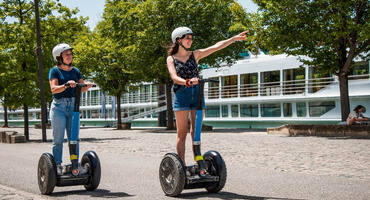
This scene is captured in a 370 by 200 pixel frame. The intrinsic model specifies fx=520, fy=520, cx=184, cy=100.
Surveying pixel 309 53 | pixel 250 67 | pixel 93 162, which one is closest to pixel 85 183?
pixel 93 162

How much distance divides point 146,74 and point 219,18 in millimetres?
5757

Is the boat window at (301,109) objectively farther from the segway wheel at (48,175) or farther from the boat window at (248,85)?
the segway wheel at (48,175)

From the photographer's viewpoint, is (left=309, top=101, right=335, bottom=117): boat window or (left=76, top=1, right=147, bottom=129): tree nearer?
(left=76, top=1, right=147, bottom=129): tree

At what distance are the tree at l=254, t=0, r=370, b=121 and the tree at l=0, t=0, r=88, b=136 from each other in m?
8.13

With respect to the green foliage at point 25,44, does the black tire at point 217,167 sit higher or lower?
lower

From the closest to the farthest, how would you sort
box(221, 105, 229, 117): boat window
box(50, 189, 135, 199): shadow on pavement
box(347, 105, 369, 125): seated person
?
1. box(50, 189, 135, 199): shadow on pavement
2. box(347, 105, 369, 125): seated person
3. box(221, 105, 229, 117): boat window

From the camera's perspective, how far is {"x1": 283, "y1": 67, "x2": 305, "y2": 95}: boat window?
109 ft

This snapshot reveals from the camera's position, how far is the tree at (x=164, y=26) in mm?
28719

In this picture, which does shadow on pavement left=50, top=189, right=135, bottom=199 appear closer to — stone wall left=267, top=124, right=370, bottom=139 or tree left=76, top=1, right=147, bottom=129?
stone wall left=267, top=124, right=370, bottom=139

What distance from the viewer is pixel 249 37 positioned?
2170 cm

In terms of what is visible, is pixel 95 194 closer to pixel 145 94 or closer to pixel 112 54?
pixel 112 54

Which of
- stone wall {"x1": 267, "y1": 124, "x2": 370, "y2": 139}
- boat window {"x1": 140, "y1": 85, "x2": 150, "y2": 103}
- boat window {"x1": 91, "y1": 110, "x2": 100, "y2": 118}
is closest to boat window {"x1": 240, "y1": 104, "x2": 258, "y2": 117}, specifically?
boat window {"x1": 140, "y1": 85, "x2": 150, "y2": 103}

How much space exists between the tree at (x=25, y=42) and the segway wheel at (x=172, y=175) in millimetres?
16135

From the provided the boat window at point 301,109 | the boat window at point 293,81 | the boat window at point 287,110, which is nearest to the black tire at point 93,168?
the boat window at point 293,81
